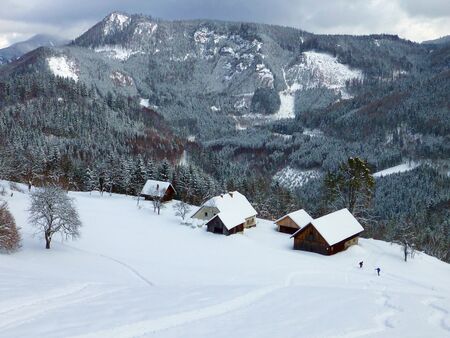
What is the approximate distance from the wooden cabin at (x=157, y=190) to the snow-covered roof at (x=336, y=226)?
114ft

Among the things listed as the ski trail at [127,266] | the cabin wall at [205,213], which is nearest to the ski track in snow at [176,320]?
the ski trail at [127,266]

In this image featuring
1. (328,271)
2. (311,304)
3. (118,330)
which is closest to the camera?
(118,330)

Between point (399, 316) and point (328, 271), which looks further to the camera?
point (328, 271)

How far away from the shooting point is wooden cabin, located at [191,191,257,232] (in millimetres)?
66875

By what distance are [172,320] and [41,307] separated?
27.6ft

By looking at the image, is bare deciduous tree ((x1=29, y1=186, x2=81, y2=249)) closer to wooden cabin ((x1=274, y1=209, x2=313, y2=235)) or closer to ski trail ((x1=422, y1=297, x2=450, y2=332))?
wooden cabin ((x1=274, y1=209, x2=313, y2=235))

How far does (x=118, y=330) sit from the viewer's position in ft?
71.6

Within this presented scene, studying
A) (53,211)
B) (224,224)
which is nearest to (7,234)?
(53,211)

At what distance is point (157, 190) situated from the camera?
275ft

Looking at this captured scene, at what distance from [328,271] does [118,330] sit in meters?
31.8

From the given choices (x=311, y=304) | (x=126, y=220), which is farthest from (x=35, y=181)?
(x=311, y=304)

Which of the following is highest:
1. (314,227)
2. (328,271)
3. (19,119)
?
(19,119)

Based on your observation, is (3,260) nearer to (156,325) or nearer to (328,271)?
(156,325)

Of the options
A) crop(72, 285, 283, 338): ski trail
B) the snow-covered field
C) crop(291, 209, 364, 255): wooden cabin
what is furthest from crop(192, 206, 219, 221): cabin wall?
crop(72, 285, 283, 338): ski trail
